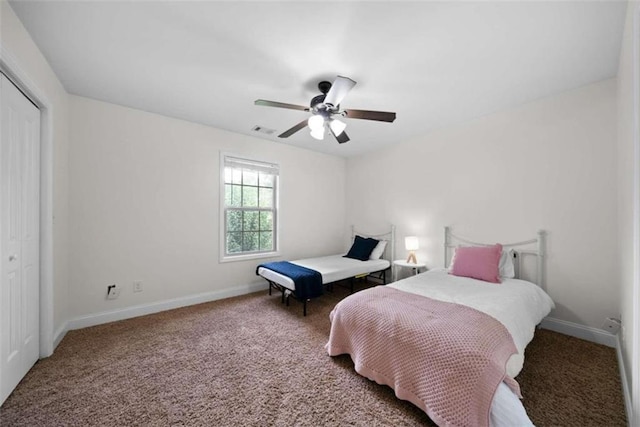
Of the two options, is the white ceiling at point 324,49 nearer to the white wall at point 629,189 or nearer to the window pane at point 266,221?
the white wall at point 629,189

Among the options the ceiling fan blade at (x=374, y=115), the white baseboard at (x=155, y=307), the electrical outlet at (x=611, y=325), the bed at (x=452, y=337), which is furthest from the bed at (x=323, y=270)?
the electrical outlet at (x=611, y=325)

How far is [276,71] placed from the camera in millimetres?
2123

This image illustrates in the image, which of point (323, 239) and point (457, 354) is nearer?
point (457, 354)

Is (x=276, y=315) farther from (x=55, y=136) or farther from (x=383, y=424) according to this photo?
(x=55, y=136)

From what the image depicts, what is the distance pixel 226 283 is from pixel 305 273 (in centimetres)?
134

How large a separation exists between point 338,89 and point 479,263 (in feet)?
7.65

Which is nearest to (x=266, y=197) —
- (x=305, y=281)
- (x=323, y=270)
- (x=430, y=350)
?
(x=323, y=270)

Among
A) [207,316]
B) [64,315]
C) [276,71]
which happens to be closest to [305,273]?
[207,316]

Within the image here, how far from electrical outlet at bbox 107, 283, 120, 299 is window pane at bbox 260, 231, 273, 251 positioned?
1.87 m

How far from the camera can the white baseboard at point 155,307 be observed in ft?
8.52

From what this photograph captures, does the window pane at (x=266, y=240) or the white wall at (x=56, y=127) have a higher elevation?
the white wall at (x=56, y=127)

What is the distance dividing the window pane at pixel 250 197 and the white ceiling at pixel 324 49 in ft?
4.53

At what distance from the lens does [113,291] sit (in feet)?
9.02

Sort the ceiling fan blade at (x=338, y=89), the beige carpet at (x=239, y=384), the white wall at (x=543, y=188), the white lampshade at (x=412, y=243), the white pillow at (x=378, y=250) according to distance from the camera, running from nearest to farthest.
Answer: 1. the beige carpet at (x=239, y=384)
2. the ceiling fan blade at (x=338, y=89)
3. the white wall at (x=543, y=188)
4. the white lampshade at (x=412, y=243)
5. the white pillow at (x=378, y=250)
